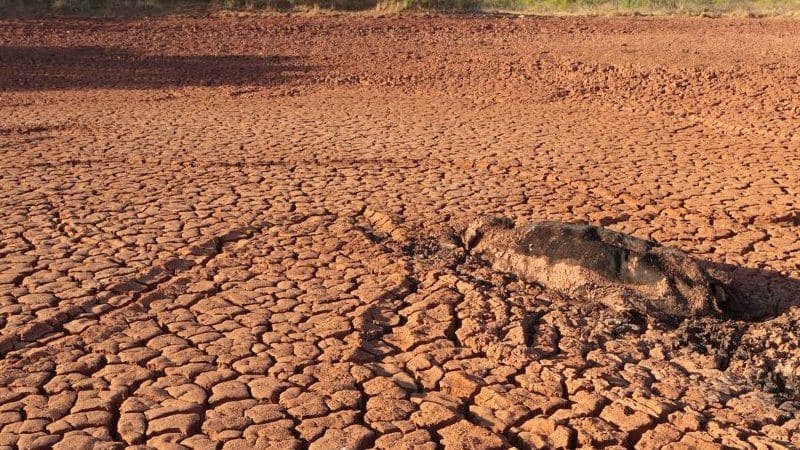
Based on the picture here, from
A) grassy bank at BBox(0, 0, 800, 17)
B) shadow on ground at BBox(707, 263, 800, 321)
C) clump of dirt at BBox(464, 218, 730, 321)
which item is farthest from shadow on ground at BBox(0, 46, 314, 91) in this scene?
→ shadow on ground at BBox(707, 263, 800, 321)

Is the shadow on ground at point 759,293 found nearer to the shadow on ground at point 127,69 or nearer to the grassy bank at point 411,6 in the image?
the shadow on ground at point 127,69

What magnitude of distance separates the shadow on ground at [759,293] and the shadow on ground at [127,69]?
8.32m

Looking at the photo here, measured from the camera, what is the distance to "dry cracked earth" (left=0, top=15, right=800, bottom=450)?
3793 mm

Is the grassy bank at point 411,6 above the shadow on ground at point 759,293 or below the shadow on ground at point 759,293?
above

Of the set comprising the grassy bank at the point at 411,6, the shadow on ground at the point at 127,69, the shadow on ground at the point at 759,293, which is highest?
the grassy bank at the point at 411,6

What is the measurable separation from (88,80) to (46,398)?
9731 mm

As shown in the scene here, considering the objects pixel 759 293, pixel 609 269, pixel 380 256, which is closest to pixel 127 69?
pixel 380 256

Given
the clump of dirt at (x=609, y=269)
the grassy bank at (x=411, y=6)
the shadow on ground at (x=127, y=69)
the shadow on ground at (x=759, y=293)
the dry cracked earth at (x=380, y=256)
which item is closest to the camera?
the dry cracked earth at (x=380, y=256)

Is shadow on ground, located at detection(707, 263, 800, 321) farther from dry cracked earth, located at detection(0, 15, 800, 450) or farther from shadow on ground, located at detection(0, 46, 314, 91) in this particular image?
shadow on ground, located at detection(0, 46, 314, 91)

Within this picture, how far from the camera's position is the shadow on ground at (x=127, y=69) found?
12.7m

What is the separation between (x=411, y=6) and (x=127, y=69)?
7.12 meters

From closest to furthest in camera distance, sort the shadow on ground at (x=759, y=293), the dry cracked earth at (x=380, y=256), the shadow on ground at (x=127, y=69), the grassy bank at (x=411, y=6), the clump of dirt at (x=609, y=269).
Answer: the dry cracked earth at (x=380, y=256) → the clump of dirt at (x=609, y=269) → the shadow on ground at (x=759, y=293) → the shadow on ground at (x=127, y=69) → the grassy bank at (x=411, y=6)

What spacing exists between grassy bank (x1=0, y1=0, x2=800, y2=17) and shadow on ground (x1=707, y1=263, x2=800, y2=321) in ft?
44.4

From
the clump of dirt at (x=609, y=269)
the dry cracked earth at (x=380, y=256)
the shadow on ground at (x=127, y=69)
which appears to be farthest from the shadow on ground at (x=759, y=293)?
the shadow on ground at (x=127, y=69)
